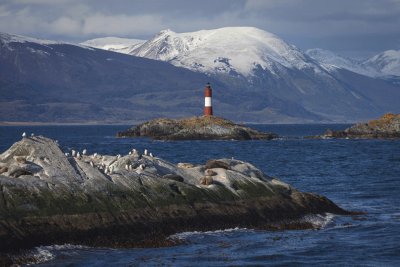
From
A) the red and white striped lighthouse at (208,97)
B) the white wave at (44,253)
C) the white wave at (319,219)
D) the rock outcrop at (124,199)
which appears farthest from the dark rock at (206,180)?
the red and white striped lighthouse at (208,97)

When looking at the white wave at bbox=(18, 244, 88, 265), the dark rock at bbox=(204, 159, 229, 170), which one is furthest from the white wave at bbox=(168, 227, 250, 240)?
the dark rock at bbox=(204, 159, 229, 170)

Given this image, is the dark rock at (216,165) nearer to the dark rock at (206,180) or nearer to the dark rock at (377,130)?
the dark rock at (206,180)

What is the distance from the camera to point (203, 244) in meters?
28.7

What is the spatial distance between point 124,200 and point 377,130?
101 meters

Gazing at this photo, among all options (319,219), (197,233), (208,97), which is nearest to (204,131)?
(208,97)

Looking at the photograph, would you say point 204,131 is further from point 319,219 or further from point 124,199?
point 124,199

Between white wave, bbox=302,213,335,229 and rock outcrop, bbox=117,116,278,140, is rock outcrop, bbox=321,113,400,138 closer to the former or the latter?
rock outcrop, bbox=117,116,278,140

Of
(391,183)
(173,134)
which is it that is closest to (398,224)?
(391,183)

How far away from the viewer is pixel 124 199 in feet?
94.5

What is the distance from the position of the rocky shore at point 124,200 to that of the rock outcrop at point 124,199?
0.10 ft

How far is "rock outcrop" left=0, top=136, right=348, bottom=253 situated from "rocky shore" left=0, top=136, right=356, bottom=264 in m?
0.03

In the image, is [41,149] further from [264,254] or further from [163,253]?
[264,254]

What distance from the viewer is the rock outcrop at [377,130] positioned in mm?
123688

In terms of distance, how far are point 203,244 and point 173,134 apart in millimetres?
96978
